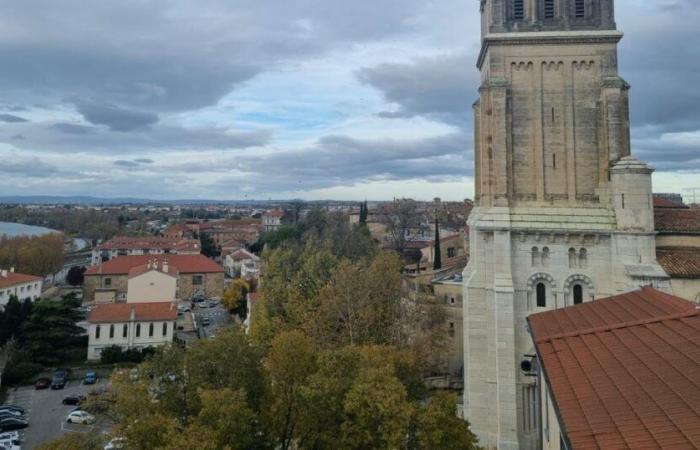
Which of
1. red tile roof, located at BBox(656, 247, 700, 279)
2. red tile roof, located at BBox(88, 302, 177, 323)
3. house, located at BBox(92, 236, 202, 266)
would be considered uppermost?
red tile roof, located at BBox(656, 247, 700, 279)

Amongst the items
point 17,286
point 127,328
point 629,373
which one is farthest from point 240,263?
point 629,373

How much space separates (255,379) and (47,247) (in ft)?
262

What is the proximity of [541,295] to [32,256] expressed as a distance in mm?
78044

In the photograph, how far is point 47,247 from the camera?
79.3 meters

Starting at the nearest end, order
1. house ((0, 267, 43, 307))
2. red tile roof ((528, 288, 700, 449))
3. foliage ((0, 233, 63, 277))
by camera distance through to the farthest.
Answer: red tile roof ((528, 288, 700, 449))
house ((0, 267, 43, 307))
foliage ((0, 233, 63, 277))

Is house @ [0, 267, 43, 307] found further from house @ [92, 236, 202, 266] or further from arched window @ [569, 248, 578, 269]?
arched window @ [569, 248, 578, 269]

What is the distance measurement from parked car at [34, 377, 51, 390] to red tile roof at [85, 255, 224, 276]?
27989mm

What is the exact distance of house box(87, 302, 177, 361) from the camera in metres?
41.8

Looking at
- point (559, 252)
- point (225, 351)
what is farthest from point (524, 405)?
point (225, 351)

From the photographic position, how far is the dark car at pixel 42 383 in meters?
35.0

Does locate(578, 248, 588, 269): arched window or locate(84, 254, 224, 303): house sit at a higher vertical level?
locate(578, 248, 588, 269): arched window

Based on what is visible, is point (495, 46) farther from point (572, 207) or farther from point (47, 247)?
point (47, 247)

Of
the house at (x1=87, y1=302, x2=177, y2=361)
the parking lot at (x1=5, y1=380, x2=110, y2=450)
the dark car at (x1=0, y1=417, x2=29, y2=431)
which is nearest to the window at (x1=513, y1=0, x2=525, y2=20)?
the parking lot at (x1=5, y1=380, x2=110, y2=450)

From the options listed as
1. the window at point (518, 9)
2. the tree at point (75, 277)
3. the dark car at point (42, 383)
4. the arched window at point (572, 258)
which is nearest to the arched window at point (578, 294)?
the arched window at point (572, 258)
